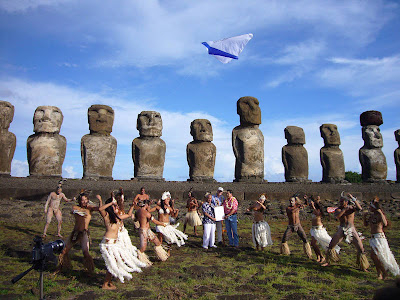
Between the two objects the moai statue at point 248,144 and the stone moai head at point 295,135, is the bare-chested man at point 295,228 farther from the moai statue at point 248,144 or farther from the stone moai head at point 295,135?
the stone moai head at point 295,135

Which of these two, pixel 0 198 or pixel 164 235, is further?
pixel 0 198

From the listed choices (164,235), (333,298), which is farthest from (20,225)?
(333,298)

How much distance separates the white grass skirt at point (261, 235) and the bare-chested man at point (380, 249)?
2646 mm

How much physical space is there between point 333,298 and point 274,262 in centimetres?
240

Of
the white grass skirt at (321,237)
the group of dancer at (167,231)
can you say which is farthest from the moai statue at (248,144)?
the white grass skirt at (321,237)

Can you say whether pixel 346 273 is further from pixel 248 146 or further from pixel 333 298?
pixel 248 146

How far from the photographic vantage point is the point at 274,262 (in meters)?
7.81

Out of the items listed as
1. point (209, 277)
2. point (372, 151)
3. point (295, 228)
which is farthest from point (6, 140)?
point (372, 151)

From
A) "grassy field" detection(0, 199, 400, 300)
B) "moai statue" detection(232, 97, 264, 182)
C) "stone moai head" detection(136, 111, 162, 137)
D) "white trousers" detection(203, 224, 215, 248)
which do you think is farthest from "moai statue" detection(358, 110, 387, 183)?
"white trousers" detection(203, 224, 215, 248)

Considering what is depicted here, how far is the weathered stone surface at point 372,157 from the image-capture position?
20359 millimetres

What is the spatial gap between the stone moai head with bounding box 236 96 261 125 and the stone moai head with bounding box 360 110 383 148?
753 centimetres

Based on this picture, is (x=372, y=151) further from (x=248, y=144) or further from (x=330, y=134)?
(x=248, y=144)

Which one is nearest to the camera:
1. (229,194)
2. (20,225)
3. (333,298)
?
(333,298)

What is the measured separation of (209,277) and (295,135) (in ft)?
47.3
